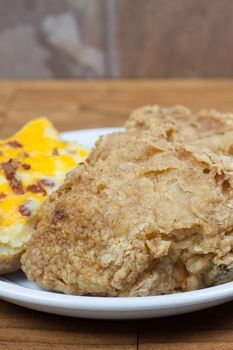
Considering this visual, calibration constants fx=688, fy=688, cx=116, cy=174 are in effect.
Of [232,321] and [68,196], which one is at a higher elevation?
[68,196]

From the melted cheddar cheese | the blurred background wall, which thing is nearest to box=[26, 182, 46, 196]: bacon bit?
the melted cheddar cheese

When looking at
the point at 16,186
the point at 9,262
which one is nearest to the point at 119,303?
the point at 9,262

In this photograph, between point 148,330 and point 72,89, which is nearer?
point 148,330

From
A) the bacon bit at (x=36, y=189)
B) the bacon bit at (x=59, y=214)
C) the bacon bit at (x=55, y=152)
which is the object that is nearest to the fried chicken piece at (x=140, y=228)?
the bacon bit at (x=59, y=214)

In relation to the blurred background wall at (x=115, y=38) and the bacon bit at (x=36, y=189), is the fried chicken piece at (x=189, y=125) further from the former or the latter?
the blurred background wall at (x=115, y=38)

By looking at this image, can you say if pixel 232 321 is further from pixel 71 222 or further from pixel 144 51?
pixel 144 51

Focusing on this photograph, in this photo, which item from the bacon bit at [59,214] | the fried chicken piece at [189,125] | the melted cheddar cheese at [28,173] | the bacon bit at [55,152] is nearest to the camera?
the bacon bit at [59,214]

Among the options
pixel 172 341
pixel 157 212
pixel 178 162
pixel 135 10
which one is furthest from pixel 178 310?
pixel 135 10
